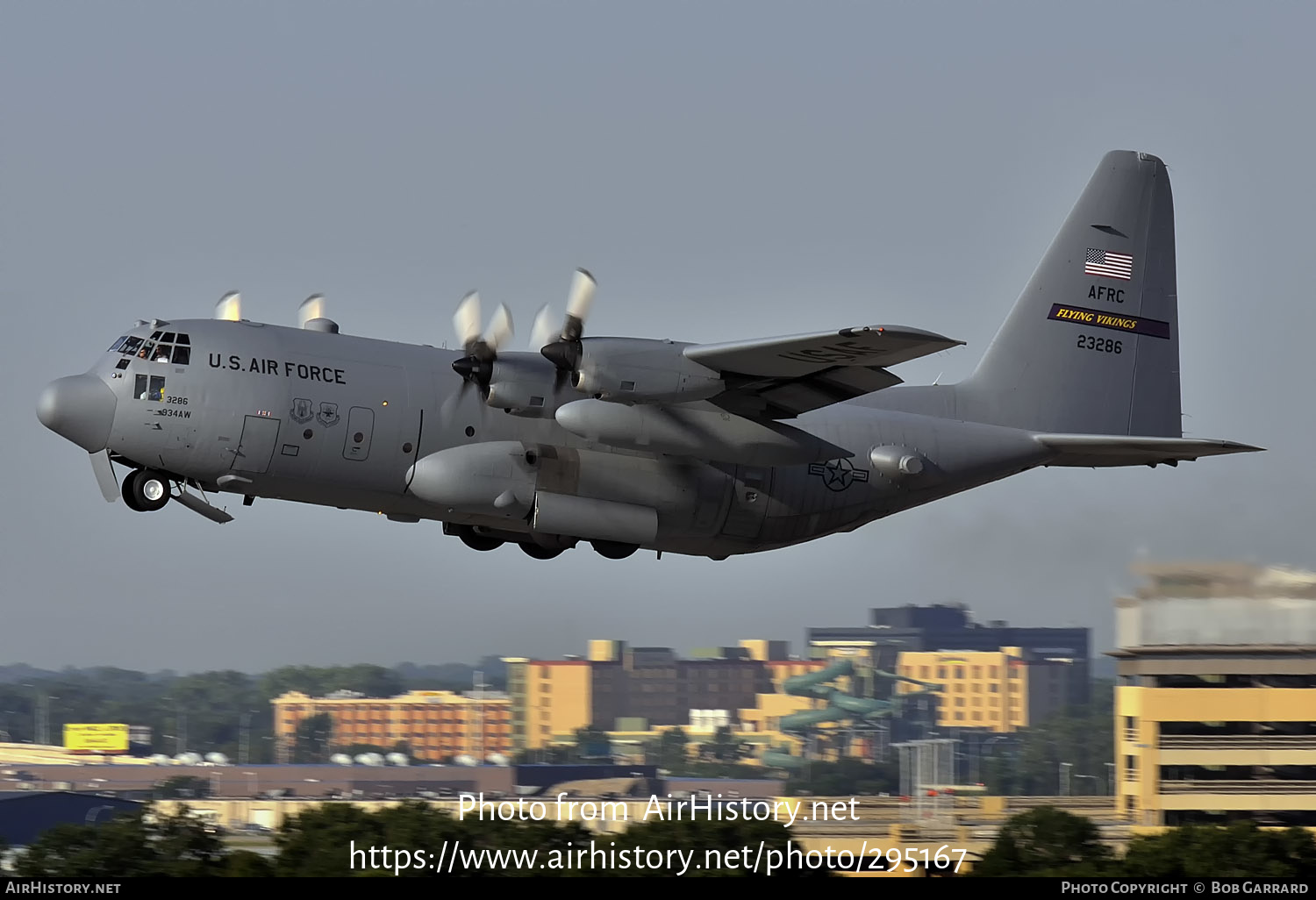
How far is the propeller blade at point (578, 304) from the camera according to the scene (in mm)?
18312

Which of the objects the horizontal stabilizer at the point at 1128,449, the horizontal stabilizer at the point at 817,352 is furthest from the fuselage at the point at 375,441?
the horizontal stabilizer at the point at 1128,449

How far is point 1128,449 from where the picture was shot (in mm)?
21281

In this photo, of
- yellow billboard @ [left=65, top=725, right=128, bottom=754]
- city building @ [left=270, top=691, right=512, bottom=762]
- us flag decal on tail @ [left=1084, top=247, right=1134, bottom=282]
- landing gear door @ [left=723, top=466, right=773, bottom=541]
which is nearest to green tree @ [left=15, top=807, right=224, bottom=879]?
landing gear door @ [left=723, top=466, right=773, bottom=541]

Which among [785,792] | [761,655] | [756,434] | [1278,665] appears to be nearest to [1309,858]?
[1278,665]

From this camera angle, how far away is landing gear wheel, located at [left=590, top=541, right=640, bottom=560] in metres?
20.1

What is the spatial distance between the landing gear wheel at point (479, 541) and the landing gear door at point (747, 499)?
2.98 meters

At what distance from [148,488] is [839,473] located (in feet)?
28.0

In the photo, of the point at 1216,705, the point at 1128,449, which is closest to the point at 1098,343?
the point at 1128,449

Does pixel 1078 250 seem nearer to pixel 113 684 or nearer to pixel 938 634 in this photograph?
pixel 113 684

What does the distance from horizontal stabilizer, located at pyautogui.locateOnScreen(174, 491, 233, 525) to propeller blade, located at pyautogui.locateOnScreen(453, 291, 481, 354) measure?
3.42 metres

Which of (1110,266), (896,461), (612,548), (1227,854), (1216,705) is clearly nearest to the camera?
(612,548)

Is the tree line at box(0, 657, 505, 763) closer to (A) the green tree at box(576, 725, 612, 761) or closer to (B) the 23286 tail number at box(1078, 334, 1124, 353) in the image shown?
(A) the green tree at box(576, 725, 612, 761)

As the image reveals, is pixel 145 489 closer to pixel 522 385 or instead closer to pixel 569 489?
pixel 522 385

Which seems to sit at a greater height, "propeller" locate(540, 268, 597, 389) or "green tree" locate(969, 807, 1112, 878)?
"propeller" locate(540, 268, 597, 389)
